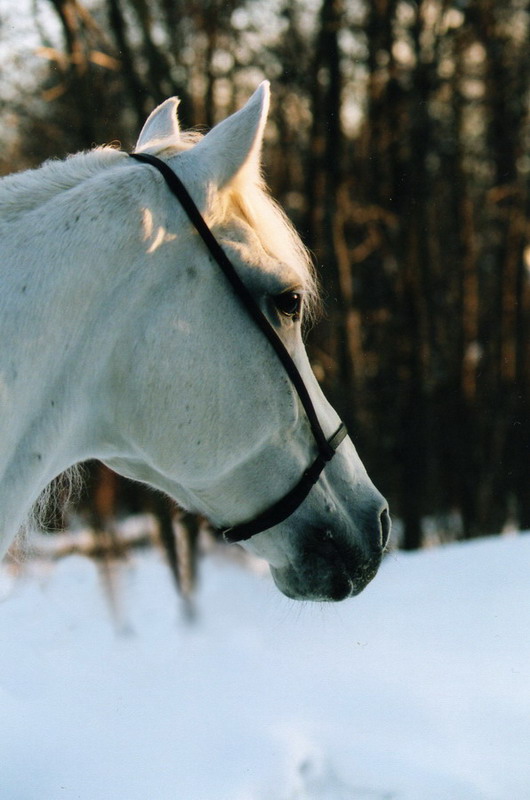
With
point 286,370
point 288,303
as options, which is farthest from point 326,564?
point 288,303

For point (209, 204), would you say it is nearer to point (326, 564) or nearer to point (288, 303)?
point (288, 303)

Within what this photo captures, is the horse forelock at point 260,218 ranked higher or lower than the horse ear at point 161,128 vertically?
lower

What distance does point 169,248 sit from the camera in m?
1.82

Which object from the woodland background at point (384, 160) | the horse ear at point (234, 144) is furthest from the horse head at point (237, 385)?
the woodland background at point (384, 160)

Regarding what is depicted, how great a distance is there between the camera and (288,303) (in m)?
1.98

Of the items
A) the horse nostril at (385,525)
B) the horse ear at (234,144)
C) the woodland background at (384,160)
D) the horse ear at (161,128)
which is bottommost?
the woodland background at (384,160)

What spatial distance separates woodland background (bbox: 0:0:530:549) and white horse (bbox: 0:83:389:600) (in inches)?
220

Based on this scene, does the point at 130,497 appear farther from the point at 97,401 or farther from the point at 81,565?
the point at 97,401

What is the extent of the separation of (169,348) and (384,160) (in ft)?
34.3

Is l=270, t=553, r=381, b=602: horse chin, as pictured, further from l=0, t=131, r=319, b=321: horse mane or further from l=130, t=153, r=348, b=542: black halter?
l=0, t=131, r=319, b=321: horse mane

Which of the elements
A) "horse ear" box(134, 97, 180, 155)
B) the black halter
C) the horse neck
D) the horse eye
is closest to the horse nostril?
the black halter

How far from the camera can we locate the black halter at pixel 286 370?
185 centimetres

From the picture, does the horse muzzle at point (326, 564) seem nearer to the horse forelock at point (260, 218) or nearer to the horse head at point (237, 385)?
the horse head at point (237, 385)

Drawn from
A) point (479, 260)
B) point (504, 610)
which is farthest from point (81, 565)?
point (479, 260)
